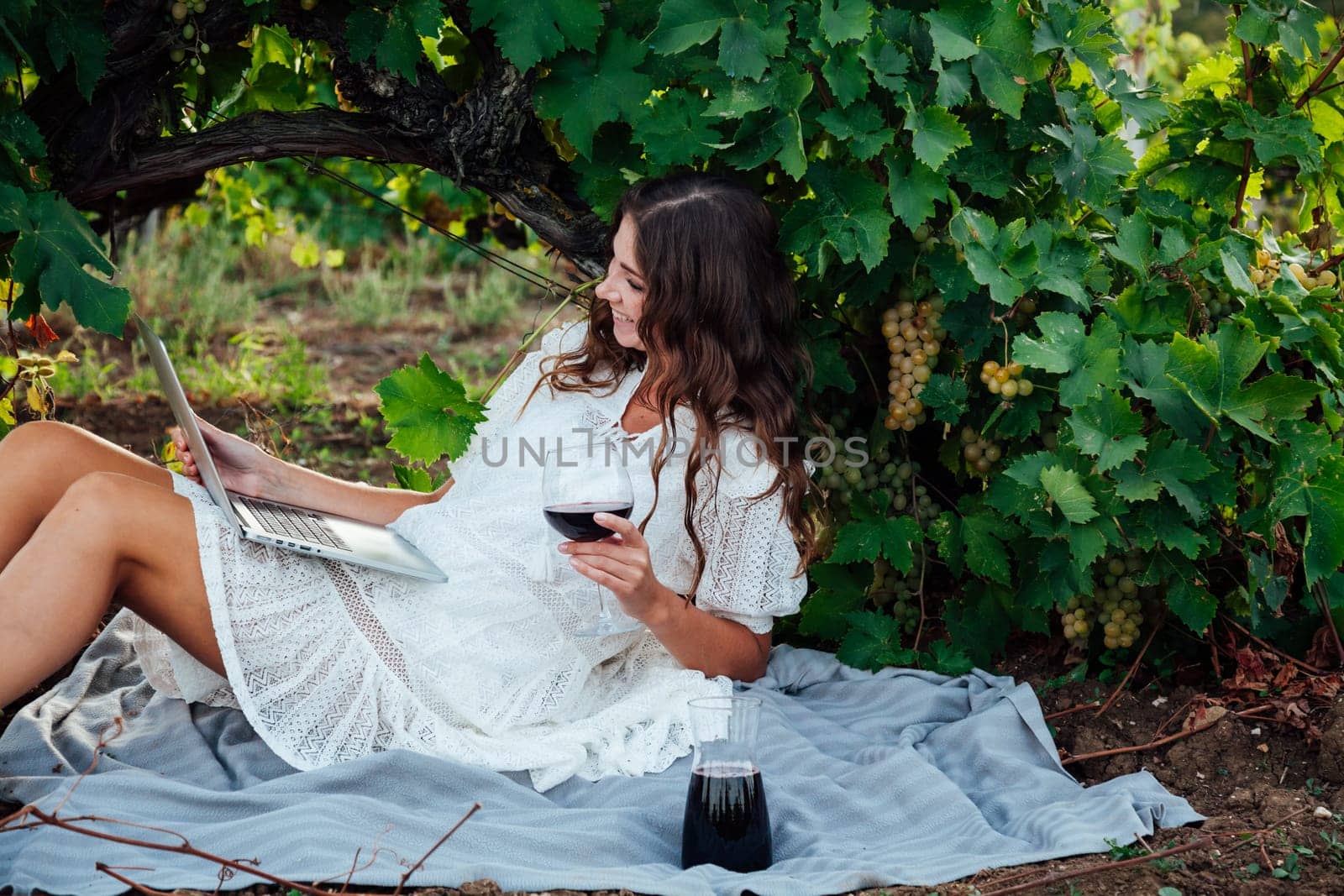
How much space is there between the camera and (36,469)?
100 inches

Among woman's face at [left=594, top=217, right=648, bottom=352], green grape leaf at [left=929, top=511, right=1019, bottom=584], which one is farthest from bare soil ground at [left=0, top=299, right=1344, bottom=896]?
woman's face at [left=594, top=217, right=648, bottom=352]

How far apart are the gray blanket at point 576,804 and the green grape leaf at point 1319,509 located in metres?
0.54

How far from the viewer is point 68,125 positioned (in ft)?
9.27

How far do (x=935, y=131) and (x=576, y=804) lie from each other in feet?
4.51

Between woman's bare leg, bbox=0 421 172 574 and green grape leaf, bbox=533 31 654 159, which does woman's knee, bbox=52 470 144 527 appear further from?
green grape leaf, bbox=533 31 654 159

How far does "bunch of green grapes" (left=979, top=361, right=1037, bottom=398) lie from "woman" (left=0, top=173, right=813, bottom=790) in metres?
0.38

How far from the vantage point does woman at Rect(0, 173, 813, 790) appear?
2.35 meters

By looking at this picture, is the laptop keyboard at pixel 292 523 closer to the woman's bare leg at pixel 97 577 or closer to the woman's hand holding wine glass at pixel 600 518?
the woman's bare leg at pixel 97 577

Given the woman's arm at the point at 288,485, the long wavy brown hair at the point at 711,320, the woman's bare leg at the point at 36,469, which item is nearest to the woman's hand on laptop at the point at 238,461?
the woman's arm at the point at 288,485

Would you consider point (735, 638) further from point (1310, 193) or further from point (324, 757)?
point (1310, 193)

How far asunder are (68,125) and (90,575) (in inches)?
44.0

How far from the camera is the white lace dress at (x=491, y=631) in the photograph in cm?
236

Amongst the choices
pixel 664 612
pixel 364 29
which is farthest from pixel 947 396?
pixel 364 29

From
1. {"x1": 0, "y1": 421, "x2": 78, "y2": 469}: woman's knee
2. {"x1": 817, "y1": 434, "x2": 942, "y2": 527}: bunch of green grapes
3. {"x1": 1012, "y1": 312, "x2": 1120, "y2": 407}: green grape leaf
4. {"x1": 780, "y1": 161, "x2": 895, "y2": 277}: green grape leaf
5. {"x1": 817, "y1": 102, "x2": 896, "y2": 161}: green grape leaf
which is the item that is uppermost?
{"x1": 817, "y1": 102, "x2": 896, "y2": 161}: green grape leaf
